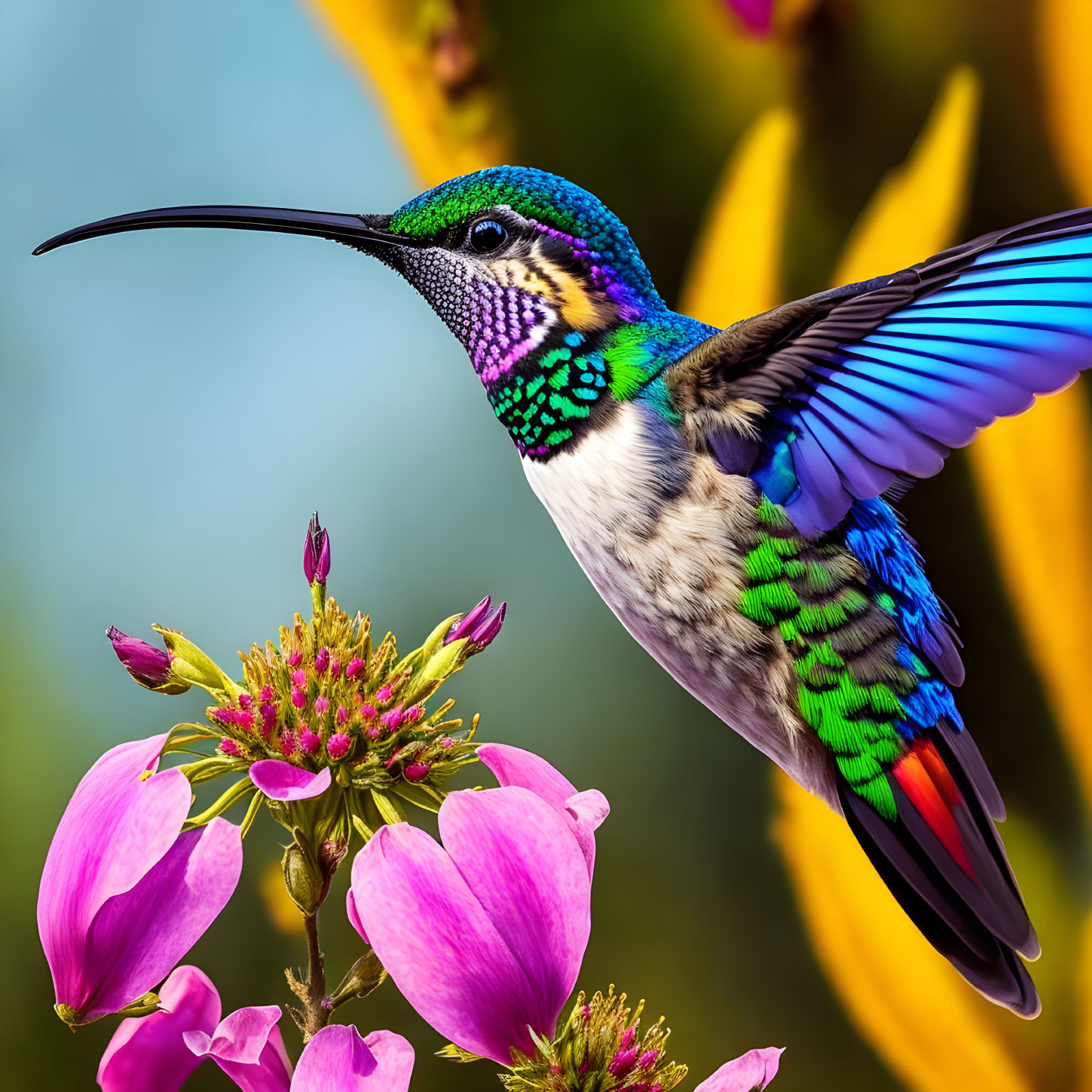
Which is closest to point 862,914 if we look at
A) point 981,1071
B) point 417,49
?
point 981,1071

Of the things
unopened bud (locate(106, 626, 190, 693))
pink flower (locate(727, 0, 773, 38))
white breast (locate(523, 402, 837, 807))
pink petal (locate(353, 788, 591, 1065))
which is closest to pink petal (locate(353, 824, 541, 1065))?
pink petal (locate(353, 788, 591, 1065))

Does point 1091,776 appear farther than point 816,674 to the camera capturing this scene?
Yes

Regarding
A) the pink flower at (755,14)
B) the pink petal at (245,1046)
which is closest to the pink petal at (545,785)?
the pink petal at (245,1046)

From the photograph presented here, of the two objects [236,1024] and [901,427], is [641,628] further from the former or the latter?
[236,1024]

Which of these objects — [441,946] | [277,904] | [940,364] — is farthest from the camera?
[277,904]

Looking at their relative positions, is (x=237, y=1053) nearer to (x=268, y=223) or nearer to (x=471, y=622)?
(x=471, y=622)

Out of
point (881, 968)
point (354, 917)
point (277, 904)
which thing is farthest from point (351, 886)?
point (881, 968)

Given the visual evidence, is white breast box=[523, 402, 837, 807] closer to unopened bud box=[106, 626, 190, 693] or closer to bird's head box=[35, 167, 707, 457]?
bird's head box=[35, 167, 707, 457]
